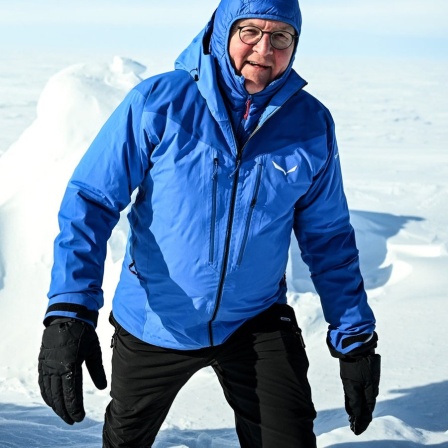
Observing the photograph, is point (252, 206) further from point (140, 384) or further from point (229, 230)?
point (140, 384)

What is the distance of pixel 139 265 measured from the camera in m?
2.26

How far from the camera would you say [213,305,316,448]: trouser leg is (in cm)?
218

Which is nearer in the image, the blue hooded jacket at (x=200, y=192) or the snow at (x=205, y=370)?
the blue hooded jacket at (x=200, y=192)

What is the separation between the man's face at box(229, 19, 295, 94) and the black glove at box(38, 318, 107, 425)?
0.83 m

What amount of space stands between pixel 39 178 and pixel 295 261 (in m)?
2.07

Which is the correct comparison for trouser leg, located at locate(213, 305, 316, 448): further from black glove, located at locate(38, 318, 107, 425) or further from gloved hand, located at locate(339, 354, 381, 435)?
black glove, located at locate(38, 318, 107, 425)

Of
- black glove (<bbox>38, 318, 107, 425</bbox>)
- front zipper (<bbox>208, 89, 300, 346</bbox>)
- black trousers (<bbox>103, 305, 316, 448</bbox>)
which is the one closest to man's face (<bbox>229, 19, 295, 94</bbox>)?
front zipper (<bbox>208, 89, 300, 346</bbox>)

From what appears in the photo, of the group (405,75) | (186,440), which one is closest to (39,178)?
(186,440)

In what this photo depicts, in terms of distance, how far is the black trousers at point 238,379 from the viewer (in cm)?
221

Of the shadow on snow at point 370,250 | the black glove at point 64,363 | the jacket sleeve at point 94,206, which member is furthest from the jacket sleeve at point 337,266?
the shadow on snow at point 370,250

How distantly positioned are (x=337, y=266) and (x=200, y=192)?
1.83 feet

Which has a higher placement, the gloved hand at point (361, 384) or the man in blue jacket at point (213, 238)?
the man in blue jacket at point (213, 238)

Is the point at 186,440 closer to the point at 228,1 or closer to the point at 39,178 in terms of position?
the point at 228,1

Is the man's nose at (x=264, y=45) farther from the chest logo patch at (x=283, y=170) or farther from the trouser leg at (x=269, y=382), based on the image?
the trouser leg at (x=269, y=382)
